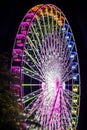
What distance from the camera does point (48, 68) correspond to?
7.93 metres

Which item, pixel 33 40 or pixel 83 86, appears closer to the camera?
pixel 33 40

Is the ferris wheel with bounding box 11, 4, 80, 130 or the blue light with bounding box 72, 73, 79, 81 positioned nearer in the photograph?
the ferris wheel with bounding box 11, 4, 80, 130

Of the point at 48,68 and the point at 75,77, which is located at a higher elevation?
the point at 48,68

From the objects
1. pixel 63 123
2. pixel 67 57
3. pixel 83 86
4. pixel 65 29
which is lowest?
pixel 63 123

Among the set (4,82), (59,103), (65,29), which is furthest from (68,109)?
(4,82)

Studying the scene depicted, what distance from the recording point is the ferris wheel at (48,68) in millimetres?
7184

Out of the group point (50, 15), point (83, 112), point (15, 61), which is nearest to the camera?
point (15, 61)

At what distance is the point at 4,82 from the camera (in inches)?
186

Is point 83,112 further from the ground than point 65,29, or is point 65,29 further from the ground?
point 65,29

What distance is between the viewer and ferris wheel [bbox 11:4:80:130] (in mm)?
7184

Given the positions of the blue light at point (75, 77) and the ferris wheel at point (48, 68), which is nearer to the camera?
the ferris wheel at point (48, 68)

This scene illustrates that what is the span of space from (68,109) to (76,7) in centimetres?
225

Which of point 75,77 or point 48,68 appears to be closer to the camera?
point 48,68

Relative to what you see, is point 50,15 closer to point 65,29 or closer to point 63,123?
Result: point 65,29
